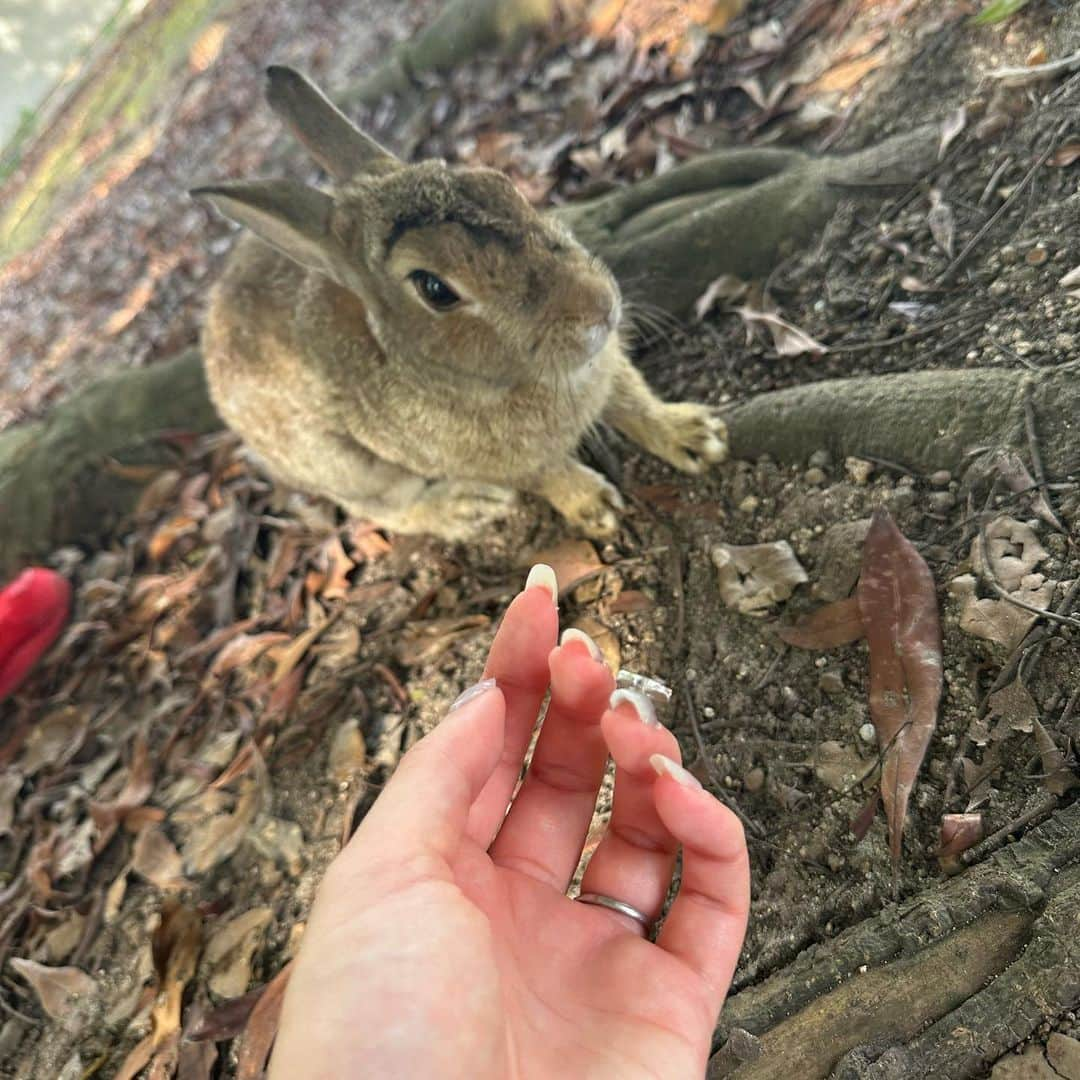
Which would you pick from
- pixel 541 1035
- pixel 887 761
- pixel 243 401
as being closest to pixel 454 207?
pixel 243 401

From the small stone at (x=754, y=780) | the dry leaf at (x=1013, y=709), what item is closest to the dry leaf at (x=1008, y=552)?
the dry leaf at (x=1013, y=709)

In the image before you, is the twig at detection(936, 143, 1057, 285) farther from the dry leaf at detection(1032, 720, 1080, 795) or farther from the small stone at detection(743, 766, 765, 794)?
the small stone at detection(743, 766, 765, 794)

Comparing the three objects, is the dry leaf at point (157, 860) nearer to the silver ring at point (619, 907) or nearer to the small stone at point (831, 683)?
the silver ring at point (619, 907)

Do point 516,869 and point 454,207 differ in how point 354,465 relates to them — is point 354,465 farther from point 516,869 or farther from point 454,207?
point 516,869

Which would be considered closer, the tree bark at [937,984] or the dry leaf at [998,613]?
the tree bark at [937,984]

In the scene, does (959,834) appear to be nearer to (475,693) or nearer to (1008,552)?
(1008,552)

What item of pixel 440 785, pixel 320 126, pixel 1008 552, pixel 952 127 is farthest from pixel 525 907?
pixel 952 127

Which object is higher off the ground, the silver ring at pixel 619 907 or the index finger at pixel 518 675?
the index finger at pixel 518 675
